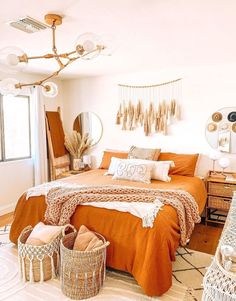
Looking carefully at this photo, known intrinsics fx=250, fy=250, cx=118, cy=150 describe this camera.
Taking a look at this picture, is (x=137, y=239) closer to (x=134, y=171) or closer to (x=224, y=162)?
(x=134, y=171)

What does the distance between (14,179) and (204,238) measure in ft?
9.85

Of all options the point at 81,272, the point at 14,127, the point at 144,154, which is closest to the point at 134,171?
the point at 144,154

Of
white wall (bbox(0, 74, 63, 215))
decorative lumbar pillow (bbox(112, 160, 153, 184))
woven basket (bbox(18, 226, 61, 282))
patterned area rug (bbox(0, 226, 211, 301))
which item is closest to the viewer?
patterned area rug (bbox(0, 226, 211, 301))

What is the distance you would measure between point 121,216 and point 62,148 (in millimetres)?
2835

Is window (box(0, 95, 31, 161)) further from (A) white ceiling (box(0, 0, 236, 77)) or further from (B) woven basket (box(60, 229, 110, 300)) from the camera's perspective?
(B) woven basket (box(60, 229, 110, 300))

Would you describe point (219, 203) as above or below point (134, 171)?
below

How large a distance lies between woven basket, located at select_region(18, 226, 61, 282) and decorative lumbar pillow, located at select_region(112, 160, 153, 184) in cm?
133

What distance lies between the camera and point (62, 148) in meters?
4.75

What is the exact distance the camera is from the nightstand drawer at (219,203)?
3.36m

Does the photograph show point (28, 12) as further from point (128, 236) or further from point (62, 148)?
point (62, 148)

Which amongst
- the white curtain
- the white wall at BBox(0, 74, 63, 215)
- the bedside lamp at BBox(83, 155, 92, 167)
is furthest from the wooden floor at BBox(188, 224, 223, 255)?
the white wall at BBox(0, 74, 63, 215)

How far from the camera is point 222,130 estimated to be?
3664mm

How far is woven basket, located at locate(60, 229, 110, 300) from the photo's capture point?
196cm

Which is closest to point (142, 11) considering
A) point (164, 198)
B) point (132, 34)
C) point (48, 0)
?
point (132, 34)
